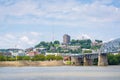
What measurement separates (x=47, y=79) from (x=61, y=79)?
7.69ft

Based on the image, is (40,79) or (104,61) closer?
(40,79)

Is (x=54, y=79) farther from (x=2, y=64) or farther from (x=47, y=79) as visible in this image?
(x=2, y=64)

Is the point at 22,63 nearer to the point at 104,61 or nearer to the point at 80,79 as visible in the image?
the point at 104,61

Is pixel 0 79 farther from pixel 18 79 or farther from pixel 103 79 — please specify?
pixel 103 79

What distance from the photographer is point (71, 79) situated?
79.3 meters

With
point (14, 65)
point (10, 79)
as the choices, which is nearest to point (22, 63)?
point (14, 65)

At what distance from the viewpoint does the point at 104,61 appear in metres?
200

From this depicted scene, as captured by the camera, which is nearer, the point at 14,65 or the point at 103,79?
the point at 103,79

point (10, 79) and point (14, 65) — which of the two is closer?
point (10, 79)

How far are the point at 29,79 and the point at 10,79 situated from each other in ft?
12.9

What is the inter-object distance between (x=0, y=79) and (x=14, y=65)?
390 ft

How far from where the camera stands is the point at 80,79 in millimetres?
79062

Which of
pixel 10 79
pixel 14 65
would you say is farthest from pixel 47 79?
pixel 14 65

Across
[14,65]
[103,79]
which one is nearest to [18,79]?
[103,79]
